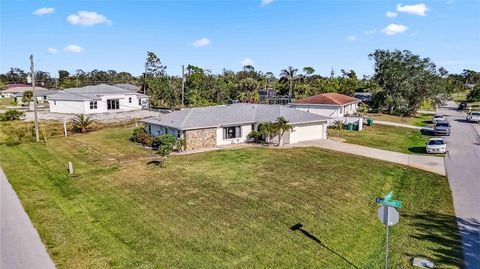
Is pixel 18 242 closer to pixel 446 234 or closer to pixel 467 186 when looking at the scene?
pixel 446 234

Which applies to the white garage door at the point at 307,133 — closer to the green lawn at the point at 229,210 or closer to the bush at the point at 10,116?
the green lawn at the point at 229,210

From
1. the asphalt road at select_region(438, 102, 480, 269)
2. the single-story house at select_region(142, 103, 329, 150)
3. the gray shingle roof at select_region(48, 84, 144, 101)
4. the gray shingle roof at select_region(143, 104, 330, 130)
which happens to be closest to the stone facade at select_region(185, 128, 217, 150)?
the single-story house at select_region(142, 103, 329, 150)

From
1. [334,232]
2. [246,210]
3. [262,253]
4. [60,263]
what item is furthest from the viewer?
[246,210]

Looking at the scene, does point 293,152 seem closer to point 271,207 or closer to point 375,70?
point 271,207

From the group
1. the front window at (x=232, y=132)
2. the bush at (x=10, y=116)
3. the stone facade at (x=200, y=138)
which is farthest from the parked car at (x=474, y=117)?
the bush at (x=10, y=116)

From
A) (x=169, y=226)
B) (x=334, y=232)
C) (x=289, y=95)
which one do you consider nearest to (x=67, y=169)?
(x=169, y=226)

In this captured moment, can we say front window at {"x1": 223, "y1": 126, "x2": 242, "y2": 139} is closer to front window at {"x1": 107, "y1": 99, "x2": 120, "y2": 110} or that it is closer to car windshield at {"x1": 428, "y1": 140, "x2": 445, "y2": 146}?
car windshield at {"x1": 428, "y1": 140, "x2": 445, "y2": 146}

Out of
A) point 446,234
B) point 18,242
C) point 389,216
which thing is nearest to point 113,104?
point 18,242
